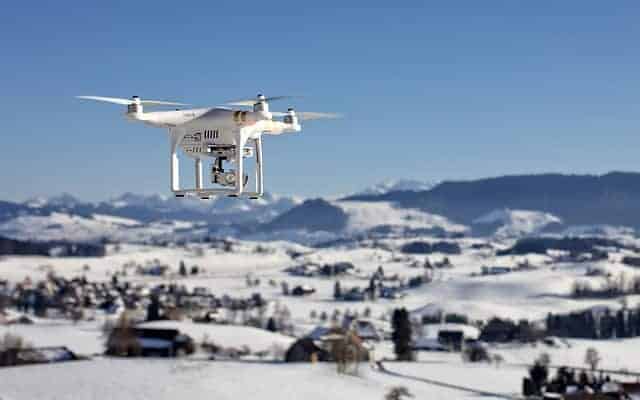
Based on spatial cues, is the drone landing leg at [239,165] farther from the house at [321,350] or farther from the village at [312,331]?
the house at [321,350]

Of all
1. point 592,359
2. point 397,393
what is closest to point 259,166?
point 397,393

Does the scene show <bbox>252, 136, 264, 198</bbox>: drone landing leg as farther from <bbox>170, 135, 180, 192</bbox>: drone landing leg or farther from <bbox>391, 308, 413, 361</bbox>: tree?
<bbox>391, 308, 413, 361</bbox>: tree

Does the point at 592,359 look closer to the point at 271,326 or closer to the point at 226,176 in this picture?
the point at 271,326

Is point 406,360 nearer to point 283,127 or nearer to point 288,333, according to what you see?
point 288,333

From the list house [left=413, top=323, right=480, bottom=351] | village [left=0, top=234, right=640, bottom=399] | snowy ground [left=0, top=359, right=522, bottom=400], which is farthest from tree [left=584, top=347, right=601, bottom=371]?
house [left=413, top=323, right=480, bottom=351]

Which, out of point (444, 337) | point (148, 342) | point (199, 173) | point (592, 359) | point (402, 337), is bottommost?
point (592, 359)

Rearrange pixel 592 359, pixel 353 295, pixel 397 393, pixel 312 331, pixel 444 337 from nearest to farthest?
1. pixel 397 393
2. pixel 592 359
3. pixel 444 337
4. pixel 312 331
5. pixel 353 295

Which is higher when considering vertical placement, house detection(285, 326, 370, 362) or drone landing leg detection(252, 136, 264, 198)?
drone landing leg detection(252, 136, 264, 198)

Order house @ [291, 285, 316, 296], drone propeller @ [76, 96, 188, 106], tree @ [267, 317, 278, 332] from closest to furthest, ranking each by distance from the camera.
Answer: drone propeller @ [76, 96, 188, 106], tree @ [267, 317, 278, 332], house @ [291, 285, 316, 296]

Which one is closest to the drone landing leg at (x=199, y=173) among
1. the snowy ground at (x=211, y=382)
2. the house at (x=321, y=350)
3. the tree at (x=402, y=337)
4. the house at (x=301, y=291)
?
the snowy ground at (x=211, y=382)
